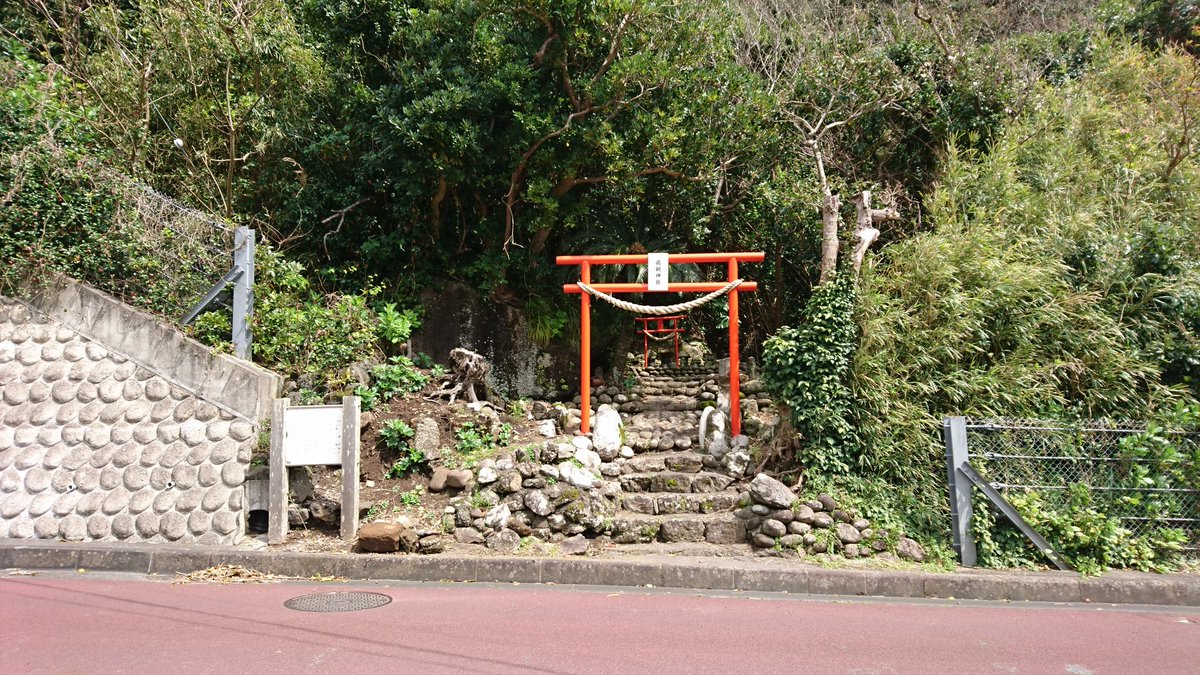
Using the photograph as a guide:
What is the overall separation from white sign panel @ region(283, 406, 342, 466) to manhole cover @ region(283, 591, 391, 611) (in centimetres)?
169

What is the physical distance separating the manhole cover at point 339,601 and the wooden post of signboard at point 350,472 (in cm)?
129

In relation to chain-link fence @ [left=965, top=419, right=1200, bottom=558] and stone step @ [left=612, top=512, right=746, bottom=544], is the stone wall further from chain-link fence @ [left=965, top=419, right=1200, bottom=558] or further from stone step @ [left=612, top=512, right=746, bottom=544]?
chain-link fence @ [left=965, top=419, right=1200, bottom=558]

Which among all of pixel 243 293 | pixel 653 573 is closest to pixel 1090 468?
pixel 653 573

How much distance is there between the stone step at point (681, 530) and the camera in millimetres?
7578

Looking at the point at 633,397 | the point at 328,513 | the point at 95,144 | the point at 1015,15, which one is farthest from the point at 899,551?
the point at 1015,15

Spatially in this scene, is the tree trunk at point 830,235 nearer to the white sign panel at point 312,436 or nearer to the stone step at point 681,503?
the stone step at point 681,503

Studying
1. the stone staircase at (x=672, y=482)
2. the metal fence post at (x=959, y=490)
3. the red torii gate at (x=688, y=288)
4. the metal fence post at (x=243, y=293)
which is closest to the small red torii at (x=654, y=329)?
→ the stone staircase at (x=672, y=482)

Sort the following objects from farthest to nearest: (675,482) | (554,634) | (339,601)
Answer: (675,482)
(339,601)
(554,634)

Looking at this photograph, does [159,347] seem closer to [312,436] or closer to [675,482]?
[312,436]

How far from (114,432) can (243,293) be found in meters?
2.11

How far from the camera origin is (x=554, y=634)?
512 centimetres

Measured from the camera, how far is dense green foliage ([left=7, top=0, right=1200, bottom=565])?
8086 mm

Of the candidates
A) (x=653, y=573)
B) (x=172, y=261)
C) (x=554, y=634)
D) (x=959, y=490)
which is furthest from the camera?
(x=172, y=261)

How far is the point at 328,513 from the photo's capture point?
7820mm
